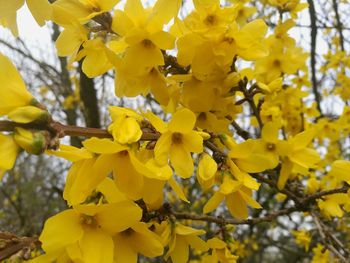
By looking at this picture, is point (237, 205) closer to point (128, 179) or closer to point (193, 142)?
point (193, 142)

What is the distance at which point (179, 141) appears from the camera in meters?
1.10

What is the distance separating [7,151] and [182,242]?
27.2 inches

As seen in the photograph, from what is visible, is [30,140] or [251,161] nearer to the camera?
[30,140]

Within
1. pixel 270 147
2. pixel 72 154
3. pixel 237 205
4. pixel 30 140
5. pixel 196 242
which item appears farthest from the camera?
pixel 270 147

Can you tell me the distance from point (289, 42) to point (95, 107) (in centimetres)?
173

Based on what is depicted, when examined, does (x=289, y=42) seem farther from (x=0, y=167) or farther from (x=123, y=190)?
(x=0, y=167)

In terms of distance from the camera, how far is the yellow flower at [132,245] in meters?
1.10

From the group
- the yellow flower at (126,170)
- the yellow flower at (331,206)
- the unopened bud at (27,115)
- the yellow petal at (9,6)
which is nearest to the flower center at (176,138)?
the yellow flower at (126,170)

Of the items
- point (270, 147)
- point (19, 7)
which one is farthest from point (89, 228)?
point (270, 147)

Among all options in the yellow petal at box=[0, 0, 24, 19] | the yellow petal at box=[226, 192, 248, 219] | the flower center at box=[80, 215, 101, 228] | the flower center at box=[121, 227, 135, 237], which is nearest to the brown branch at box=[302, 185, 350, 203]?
the yellow petal at box=[226, 192, 248, 219]

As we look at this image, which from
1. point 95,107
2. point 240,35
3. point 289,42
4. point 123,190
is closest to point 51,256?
point 123,190

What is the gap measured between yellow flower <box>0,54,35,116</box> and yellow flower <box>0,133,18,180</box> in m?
0.08

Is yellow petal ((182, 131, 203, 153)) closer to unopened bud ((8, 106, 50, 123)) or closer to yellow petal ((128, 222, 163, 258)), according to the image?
yellow petal ((128, 222, 163, 258))

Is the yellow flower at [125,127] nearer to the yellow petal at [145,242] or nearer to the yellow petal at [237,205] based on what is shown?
the yellow petal at [145,242]
